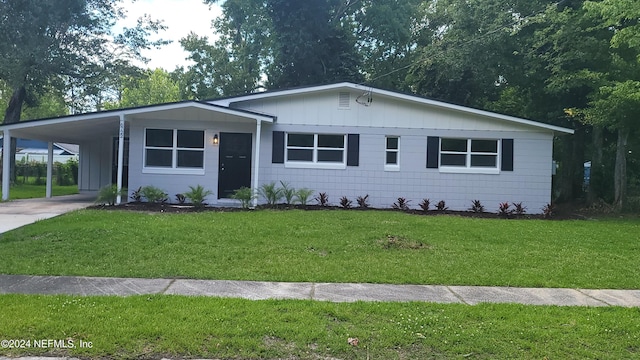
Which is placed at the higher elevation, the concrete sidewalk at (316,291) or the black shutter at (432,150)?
the black shutter at (432,150)

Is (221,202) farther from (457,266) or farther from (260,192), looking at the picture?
(457,266)

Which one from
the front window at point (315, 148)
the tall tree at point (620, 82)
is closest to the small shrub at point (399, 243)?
the front window at point (315, 148)

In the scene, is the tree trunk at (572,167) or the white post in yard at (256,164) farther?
the tree trunk at (572,167)

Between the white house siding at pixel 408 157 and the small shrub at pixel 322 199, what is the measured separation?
0.16 metres

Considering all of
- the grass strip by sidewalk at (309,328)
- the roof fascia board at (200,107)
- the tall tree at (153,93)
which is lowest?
the grass strip by sidewalk at (309,328)

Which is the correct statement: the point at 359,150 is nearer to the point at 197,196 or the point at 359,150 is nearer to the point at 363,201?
the point at 363,201

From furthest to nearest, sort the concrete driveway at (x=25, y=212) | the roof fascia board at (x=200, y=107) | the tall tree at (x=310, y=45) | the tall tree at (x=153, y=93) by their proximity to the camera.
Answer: the tall tree at (x=153, y=93) < the tall tree at (x=310, y=45) < the roof fascia board at (x=200, y=107) < the concrete driveway at (x=25, y=212)

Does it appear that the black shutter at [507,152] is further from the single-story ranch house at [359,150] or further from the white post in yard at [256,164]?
the white post in yard at [256,164]

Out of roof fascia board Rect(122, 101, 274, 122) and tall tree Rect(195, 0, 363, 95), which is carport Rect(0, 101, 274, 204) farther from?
tall tree Rect(195, 0, 363, 95)

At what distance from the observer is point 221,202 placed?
14.5 m

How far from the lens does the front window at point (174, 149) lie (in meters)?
14.5

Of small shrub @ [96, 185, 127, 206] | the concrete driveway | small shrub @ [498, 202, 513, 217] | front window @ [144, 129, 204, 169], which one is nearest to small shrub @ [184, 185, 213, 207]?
front window @ [144, 129, 204, 169]

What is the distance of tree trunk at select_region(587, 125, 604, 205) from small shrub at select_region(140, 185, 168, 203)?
50.2 ft

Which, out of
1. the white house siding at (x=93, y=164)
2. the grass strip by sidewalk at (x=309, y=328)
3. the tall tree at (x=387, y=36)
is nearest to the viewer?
the grass strip by sidewalk at (x=309, y=328)
